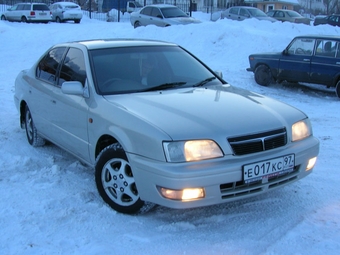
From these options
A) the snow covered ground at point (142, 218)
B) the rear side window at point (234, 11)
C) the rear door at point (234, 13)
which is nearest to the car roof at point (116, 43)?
the snow covered ground at point (142, 218)

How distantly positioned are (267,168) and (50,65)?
3141 millimetres

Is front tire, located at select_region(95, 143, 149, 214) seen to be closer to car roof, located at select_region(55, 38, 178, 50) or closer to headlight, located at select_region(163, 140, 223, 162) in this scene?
headlight, located at select_region(163, 140, 223, 162)

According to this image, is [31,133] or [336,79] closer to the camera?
[31,133]

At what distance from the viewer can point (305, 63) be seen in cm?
1038

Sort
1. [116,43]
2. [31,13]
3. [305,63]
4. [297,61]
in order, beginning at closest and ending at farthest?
[116,43], [305,63], [297,61], [31,13]

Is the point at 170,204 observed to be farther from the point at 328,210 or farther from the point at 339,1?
the point at 339,1

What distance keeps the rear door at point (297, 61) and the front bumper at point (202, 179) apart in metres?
7.36

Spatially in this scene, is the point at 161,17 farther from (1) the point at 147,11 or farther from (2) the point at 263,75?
(2) the point at 263,75

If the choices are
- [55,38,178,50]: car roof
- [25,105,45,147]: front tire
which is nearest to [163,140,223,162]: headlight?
[55,38,178,50]: car roof

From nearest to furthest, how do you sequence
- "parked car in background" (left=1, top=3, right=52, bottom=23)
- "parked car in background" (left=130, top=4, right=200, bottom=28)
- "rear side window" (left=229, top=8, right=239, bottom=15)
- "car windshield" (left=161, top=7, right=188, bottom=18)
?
"parked car in background" (left=130, top=4, right=200, bottom=28)
"car windshield" (left=161, top=7, right=188, bottom=18)
"rear side window" (left=229, top=8, right=239, bottom=15)
"parked car in background" (left=1, top=3, right=52, bottom=23)

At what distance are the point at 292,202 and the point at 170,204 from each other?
4.42ft

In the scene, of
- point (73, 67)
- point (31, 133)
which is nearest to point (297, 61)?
point (31, 133)

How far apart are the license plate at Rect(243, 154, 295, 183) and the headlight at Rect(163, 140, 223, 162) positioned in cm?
27

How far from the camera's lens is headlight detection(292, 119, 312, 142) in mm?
3862
